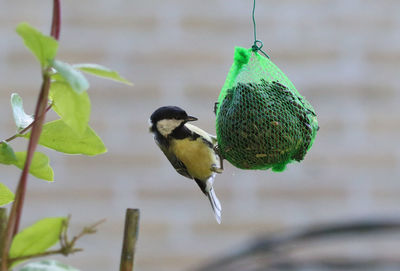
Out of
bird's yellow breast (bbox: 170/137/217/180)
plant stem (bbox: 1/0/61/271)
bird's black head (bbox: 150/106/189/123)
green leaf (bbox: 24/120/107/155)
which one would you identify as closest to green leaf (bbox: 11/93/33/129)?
green leaf (bbox: 24/120/107/155)

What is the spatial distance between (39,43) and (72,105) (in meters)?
0.05

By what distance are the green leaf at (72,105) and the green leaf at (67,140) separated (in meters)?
0.09

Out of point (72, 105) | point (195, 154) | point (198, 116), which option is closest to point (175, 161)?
point (195, 154)

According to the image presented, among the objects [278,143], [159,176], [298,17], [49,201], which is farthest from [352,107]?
[278,143]

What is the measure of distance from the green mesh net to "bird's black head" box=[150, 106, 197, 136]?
0.09m

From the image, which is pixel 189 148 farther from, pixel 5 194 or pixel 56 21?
pixel 56 21

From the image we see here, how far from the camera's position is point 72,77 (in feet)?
1.68

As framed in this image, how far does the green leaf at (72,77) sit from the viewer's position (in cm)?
50

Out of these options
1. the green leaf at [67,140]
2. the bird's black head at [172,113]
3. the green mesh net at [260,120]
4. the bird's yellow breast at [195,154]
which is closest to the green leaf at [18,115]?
the green leaf at [67,140]

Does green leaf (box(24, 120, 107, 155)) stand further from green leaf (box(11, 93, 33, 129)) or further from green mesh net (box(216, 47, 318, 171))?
green mesh net (box(216, 47, 318, 171))

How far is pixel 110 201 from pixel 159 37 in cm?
79

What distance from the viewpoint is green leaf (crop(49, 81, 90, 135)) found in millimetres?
536

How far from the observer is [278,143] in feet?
4.81

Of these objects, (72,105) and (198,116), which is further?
(198,116)
